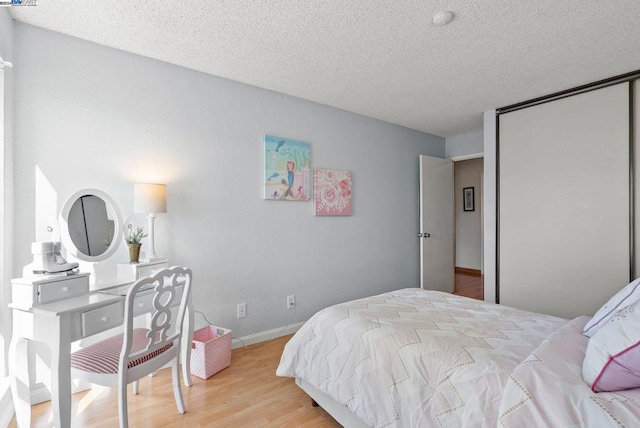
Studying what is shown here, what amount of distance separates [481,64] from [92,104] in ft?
9.66

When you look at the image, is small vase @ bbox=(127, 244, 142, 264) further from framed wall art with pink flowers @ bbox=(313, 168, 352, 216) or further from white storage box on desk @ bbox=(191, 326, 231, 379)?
framed wall art with pink flowers @ bbox=(313, 168, 352, 216)

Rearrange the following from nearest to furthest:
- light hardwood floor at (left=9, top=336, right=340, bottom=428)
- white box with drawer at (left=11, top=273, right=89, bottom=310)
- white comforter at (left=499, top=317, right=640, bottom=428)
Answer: white comforter at (left=499, top=317, right=640, bottom=428) < white box with drawer at (left=11, top=273, right=89, bottom=310) < light hardwood floor at (left=9, top=336, right=340, bottom=428)

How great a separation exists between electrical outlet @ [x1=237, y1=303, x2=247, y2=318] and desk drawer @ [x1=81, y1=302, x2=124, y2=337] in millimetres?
1202

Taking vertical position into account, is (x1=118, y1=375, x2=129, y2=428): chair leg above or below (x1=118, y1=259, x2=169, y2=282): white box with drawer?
below

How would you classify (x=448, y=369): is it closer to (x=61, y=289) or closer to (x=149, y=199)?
(x=61, y=289)

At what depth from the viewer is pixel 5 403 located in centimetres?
171

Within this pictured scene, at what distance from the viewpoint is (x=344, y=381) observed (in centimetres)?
161

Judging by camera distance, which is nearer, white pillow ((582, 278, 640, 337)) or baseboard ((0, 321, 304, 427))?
white pillow ((582, 278, 640, 337))

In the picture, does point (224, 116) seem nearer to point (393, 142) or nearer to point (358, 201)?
point (358, 201)

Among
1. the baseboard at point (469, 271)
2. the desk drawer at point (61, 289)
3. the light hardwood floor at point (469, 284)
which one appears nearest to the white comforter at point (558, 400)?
the desk drawer at point (61, 289)

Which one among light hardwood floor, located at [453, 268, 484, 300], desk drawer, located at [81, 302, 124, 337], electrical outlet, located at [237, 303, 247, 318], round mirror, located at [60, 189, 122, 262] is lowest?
light hardwood floor, located at [453, 268, 484, 300]

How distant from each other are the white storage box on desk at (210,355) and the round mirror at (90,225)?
912mm

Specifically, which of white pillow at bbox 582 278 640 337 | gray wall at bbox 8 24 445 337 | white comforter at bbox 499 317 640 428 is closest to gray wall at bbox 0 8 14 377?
gray wall at bbox 8 24 445 337

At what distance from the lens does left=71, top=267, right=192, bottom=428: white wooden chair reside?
1543 mm
